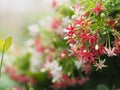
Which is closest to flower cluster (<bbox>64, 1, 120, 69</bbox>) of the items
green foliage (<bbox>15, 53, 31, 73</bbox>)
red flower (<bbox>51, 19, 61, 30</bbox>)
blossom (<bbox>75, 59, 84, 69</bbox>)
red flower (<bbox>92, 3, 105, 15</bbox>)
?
red flower (<bbox>92, 3, 105, 15</bbox>)

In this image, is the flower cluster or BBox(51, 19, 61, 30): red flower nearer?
the flower cluster

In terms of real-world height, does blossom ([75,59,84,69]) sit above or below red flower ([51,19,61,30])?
below

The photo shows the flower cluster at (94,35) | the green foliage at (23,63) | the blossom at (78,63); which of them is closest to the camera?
the flower cluster at (94,35)

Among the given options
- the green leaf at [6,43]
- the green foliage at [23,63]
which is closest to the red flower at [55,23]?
the green foliage at [23,63]

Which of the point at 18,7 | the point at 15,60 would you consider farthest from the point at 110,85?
the point at 18,7

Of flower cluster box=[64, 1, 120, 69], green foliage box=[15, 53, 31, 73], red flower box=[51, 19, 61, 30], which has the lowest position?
flower cluster box=[64, 1, 120, 69]

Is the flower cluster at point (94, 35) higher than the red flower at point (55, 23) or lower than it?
lower

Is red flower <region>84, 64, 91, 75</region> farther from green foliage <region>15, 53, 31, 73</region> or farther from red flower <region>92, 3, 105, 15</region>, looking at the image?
green foliage <region>15, 53, 31, 73</region>

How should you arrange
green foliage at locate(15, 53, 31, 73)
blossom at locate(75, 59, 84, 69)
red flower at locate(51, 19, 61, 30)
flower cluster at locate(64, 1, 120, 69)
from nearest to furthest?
flower cluster at locate(64, 1, 120, 69), blossom at locate(75, 59, 84, 69), red flower at locate(51, 19, 61, 30), green foliage at locate(15, 53, 31, 73)

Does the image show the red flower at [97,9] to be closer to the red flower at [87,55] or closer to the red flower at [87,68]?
the red flower at [87,55]

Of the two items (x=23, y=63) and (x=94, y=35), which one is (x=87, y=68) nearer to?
(x=94, y=35)
